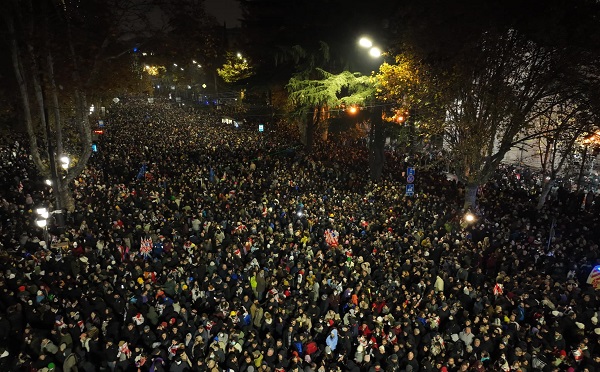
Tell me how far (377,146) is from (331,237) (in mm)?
9999

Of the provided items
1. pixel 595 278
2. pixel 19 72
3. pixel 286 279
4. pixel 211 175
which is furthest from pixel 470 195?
pixel 19 72

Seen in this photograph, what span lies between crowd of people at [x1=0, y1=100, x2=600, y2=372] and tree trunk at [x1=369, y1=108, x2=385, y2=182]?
276cm

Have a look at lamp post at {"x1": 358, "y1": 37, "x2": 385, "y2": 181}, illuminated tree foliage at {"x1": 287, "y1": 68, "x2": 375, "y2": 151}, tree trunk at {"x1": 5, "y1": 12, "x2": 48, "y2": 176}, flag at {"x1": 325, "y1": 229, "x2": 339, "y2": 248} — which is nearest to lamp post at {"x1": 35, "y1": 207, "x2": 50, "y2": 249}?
tree trunk at {"x1": 5, "y1": 12, "x2": 48, "y2": 176}

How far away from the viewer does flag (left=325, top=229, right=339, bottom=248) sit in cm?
1321

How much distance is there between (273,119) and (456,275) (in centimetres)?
3510

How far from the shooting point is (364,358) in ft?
25.5

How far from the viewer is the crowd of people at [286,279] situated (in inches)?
305

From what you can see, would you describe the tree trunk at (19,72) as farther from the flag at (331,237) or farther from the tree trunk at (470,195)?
the tree trunk at (470,195)

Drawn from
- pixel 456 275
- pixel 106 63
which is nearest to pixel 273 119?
pixel 106 63

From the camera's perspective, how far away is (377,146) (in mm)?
21891

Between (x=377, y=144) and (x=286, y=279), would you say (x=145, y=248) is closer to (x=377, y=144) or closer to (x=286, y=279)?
(x=286, y=279)

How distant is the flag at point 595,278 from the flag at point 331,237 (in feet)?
25.3

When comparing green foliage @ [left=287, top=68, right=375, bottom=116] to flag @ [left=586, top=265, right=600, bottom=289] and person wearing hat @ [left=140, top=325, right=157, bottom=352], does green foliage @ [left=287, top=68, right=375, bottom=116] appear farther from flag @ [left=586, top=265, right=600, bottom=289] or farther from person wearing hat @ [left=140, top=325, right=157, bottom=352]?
person wearing hat @ [left=140, top=325, right=157, bottom=352]

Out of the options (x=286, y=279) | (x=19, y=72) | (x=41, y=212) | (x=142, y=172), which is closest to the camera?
(x=286, y=279)
